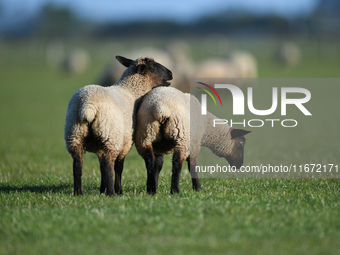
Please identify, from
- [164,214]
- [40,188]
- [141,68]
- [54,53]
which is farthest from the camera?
[54,53]

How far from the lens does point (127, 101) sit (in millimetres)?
6219

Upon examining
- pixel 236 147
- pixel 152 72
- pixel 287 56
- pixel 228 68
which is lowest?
pixel 236 147

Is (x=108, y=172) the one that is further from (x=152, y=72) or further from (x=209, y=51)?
(x=209, y=51)

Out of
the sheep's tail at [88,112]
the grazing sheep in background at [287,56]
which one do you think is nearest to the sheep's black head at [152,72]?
the sheep's tail at [88,112]

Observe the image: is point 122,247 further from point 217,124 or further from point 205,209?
point 217,124

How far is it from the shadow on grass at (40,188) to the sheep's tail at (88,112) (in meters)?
1.38

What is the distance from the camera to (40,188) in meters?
6.81

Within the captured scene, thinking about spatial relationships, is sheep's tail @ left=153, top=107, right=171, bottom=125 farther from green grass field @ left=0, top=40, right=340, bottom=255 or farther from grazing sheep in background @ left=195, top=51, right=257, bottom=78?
grazing sheep in background @ left=195, top=51, right=257, bottom=78

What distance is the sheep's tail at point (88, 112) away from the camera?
545 centimetres

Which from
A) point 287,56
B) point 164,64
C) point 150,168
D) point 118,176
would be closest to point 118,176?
point 118,176

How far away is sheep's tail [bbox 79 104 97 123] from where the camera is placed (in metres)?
5.45

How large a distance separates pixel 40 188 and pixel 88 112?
6.52 feet

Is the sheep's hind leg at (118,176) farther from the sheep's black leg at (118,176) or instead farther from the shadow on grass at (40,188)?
the shadow on grass at (40,188)

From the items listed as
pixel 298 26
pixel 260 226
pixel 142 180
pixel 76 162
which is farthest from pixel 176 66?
pixel 298 26
